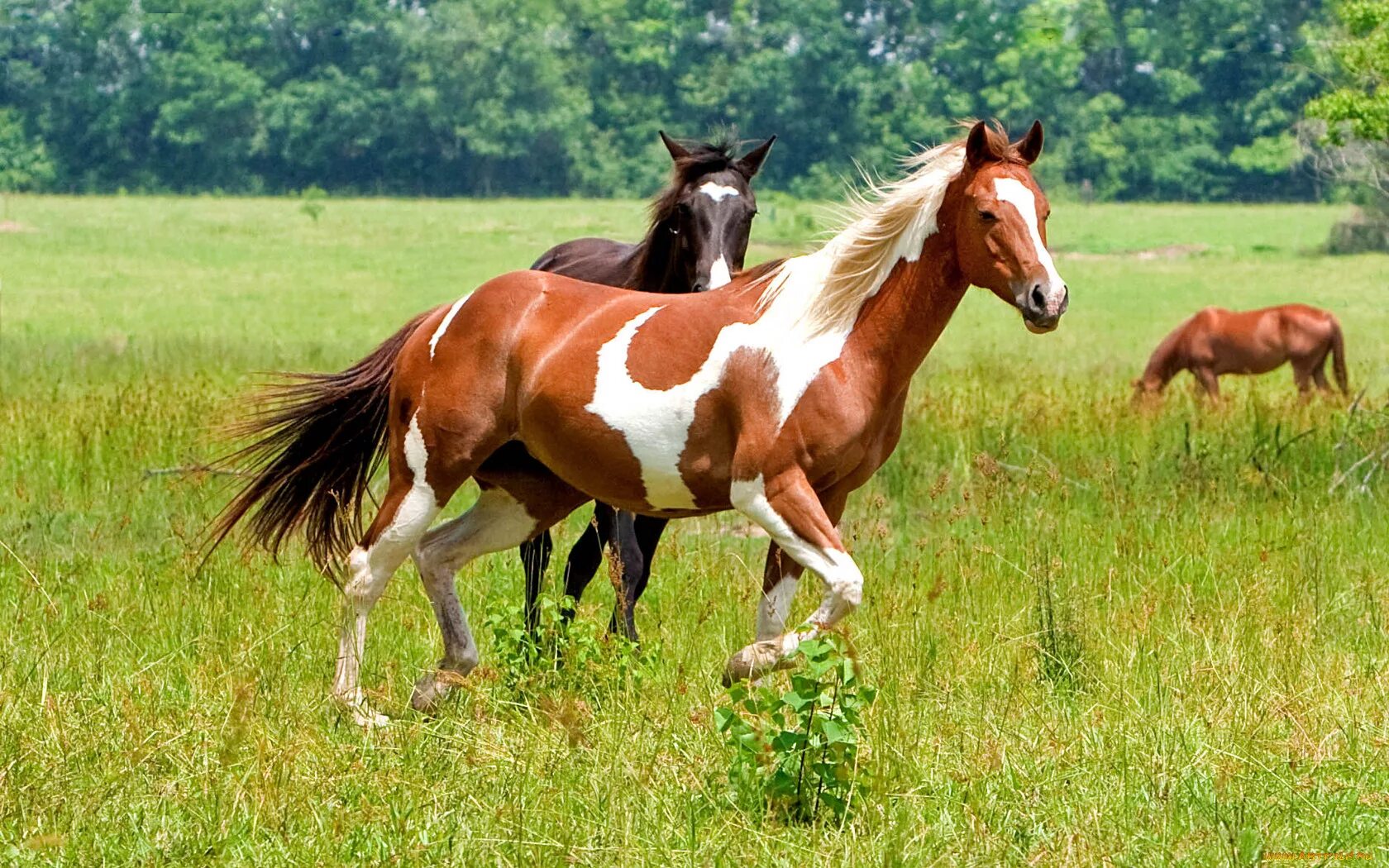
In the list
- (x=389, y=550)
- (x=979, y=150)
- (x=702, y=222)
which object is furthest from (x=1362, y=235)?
(x=389, y=550)

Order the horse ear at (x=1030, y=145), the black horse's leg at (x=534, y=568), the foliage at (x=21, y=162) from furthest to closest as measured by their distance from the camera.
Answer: the foliage at (x=21, y=162)
the black horse's leg at (x=534, y=568)
the horse ear at (x=1030, y=145)

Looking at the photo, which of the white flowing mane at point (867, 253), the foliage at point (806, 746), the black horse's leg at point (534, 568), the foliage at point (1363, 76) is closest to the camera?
the foliage at point (806, 746)

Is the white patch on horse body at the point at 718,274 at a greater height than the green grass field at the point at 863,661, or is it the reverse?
the white patch on horse body at the point at 718,274

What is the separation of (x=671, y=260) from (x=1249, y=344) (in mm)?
13045

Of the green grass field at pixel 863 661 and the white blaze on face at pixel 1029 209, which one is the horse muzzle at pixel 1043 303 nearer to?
the white blaze on face at pixel 1029 209

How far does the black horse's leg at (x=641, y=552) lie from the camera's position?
21.2 ft

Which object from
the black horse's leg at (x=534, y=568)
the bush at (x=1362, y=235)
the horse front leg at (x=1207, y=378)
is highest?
the black horse's leg at (x=534, y=568)

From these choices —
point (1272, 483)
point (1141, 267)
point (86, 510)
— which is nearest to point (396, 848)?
point (86, 510)

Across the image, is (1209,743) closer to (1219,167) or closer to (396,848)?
(396,848)

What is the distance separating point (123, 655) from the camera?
5.80m

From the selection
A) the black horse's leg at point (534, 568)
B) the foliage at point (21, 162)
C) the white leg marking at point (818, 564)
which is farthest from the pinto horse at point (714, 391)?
the foliage at point (21, 162)

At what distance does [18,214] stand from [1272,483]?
38137 millimetres

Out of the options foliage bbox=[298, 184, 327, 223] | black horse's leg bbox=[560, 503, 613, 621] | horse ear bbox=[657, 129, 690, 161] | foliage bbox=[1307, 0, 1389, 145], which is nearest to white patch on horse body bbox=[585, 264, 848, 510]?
black horse's leg bbox=[560, 503, 613, 621]

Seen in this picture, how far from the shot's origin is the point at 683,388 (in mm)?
5172
